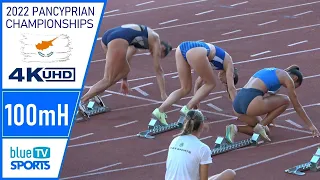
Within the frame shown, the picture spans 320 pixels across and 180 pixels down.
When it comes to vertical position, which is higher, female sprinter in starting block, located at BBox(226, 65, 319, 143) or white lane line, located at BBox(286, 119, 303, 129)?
female sprinter in starting block, located at BBox(226, 65, 319, 143)

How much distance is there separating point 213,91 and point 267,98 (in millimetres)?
2954

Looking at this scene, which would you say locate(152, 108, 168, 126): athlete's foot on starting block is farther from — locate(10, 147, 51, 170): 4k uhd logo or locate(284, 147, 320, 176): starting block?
locate(10, 147, 51, 170): 4k uhd logo

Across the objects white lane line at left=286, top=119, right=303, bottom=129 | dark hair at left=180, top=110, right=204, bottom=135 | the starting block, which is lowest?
the starting block

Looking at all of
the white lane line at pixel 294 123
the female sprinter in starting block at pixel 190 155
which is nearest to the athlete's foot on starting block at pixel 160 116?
the white lane line at pixel 294 123

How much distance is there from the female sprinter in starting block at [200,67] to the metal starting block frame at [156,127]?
2.6 inches

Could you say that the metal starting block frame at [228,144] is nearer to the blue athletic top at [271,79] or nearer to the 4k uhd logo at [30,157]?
the blue athletic top at [271,79]

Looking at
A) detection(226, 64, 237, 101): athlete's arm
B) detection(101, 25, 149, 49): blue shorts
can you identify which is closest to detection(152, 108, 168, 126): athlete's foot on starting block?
detection(226, 64, 237, 101): athlete's arm

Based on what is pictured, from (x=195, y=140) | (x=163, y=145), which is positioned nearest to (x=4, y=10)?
(x=195, y=140)

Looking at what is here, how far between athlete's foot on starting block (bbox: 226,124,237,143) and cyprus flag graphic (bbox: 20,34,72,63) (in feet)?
12.4

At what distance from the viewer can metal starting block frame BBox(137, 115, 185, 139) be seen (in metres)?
13.6

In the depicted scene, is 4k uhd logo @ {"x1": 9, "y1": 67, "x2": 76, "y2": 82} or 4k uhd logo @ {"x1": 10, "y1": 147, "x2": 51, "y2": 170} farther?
4k uhd logo @ {"x1": 10, "y1": 147, "x2": 51, "y2": 170}

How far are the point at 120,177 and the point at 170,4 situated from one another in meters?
12.5

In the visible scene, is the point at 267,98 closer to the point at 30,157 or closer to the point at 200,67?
the point at 200,67

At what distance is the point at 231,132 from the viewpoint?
514 inches
